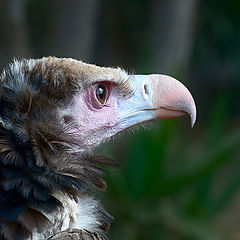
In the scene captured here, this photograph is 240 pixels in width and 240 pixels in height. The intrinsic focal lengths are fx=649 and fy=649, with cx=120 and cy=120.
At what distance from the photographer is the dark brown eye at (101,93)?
274cm

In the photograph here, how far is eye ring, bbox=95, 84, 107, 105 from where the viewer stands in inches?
108

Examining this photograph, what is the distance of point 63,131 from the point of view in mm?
2576

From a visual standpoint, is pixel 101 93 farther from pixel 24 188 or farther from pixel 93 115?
pixel 24 188

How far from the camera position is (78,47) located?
20.4 ft

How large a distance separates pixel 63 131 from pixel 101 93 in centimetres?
28

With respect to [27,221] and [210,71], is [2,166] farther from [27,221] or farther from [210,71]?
[210,71]

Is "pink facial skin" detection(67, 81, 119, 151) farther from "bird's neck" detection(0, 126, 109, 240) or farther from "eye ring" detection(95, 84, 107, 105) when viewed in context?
"bird's neck" detection(0, 126, 109, 240)

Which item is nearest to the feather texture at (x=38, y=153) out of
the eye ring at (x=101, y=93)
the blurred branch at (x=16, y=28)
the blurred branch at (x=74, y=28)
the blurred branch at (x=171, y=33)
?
the eye ring at (x=101, y=93)

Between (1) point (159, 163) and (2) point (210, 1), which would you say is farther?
(2) point (210, 1)

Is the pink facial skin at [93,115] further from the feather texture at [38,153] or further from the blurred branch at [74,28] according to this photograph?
the blurred branch at [74,28]

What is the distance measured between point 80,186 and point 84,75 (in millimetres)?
450

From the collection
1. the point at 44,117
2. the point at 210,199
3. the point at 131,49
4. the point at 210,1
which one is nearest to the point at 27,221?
the point at 44,117

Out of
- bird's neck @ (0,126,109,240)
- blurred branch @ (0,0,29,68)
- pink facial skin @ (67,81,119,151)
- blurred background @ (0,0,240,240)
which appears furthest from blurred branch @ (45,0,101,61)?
bird's neck @ (0,126,109,240)

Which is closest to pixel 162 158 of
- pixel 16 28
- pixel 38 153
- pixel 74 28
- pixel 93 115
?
pixel 74 28
